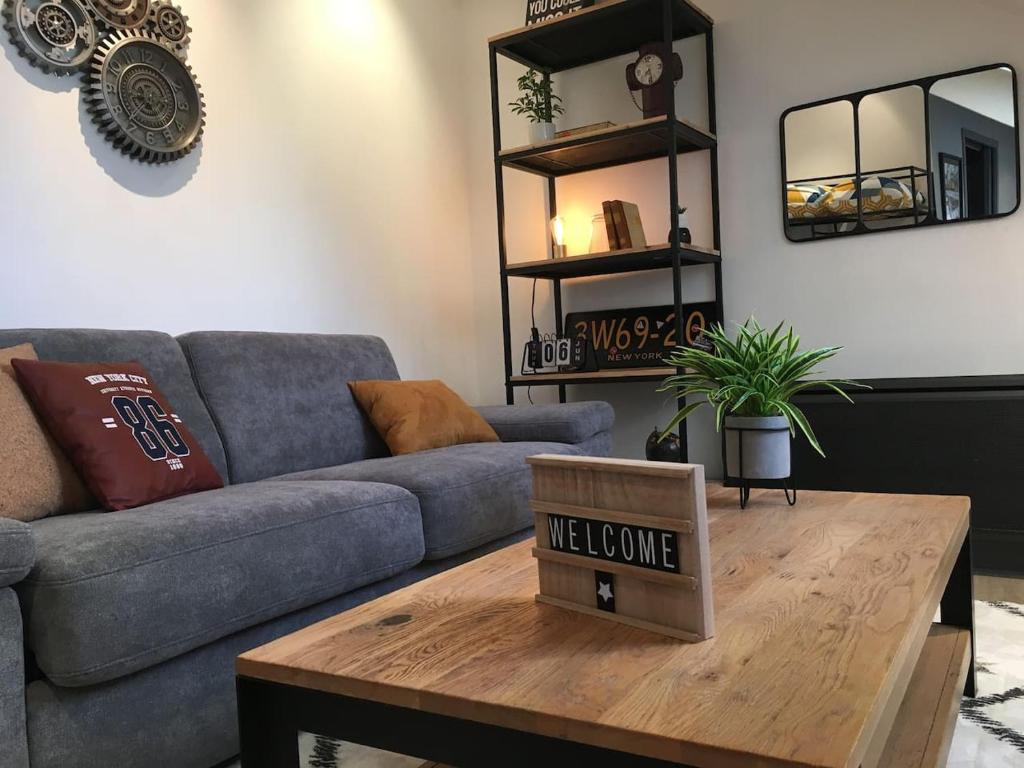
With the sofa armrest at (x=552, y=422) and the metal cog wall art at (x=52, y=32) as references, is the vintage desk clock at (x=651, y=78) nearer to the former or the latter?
the sofa armrest at (x=552, y=422)

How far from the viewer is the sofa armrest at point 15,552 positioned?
1192 millimetres

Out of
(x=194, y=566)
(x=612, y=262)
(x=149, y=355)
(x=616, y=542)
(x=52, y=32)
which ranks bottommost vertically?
(x=194, y=566)

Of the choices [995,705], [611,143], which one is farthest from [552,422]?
[995,705]

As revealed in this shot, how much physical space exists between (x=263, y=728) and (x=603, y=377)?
8.25 ft

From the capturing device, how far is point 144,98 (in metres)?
2.53

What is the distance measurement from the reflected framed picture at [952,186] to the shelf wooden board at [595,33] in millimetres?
1108

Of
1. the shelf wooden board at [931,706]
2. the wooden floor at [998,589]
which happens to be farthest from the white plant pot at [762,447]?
the wooden floor at [998,589]

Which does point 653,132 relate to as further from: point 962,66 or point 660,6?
point 962,66

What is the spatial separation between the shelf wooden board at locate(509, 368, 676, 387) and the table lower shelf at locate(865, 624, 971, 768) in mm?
1783

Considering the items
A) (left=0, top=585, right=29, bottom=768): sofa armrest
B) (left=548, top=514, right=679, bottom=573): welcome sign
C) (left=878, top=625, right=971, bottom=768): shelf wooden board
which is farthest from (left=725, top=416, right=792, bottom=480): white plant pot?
(left=0, top=585, right=29, bottom=768): sofa armrest

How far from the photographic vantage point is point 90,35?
2.38 metres

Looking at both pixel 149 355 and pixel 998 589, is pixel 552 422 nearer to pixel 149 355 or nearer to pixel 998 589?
pixel 149 355

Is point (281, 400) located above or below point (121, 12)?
below

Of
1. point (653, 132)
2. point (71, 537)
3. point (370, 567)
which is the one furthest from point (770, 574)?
point (653, 132)
